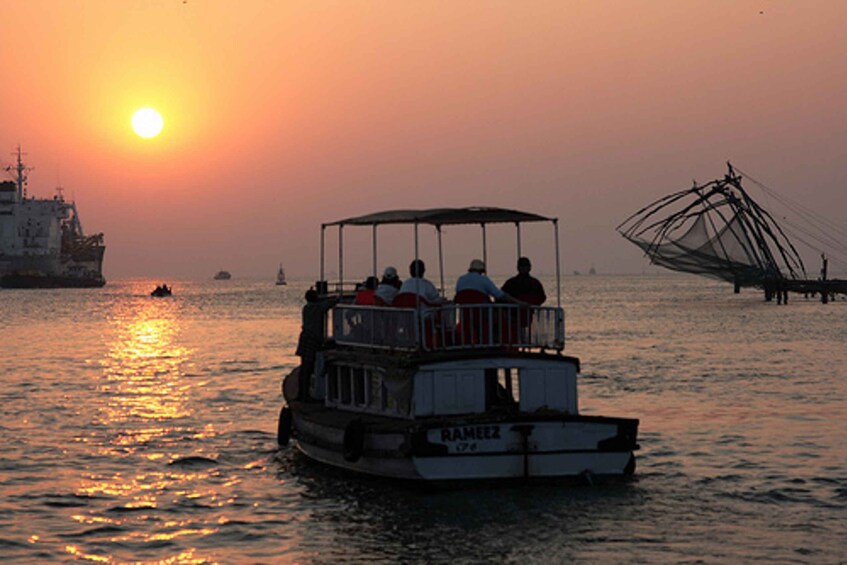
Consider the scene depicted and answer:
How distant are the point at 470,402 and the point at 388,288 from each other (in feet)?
11.0

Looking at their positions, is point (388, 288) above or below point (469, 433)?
above

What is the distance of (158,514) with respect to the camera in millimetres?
22375

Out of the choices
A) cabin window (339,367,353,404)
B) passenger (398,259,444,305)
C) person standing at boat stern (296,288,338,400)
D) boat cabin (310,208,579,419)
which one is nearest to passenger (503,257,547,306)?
boat cabin (310,208,579,419)

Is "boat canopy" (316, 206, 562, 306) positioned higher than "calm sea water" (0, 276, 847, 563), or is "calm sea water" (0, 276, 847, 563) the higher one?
"boat canopy" (316, 206, 562, 306)

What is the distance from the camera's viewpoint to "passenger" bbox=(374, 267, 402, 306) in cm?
2502

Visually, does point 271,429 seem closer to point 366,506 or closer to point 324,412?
point 324,412

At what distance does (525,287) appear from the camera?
23906 millimetres

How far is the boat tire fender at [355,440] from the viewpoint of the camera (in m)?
23.3

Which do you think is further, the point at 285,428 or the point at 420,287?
the point at 285,428

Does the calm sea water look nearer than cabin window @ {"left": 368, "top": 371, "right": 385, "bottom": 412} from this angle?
Yes

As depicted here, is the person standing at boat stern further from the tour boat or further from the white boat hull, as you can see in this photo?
the white boat hull

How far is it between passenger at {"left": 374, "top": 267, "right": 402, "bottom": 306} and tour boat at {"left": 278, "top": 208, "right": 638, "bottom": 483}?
39 centimetres

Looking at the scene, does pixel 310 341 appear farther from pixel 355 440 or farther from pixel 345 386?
pixel 355 440

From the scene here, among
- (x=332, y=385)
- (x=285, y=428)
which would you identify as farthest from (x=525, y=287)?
(x=285, y=428)
